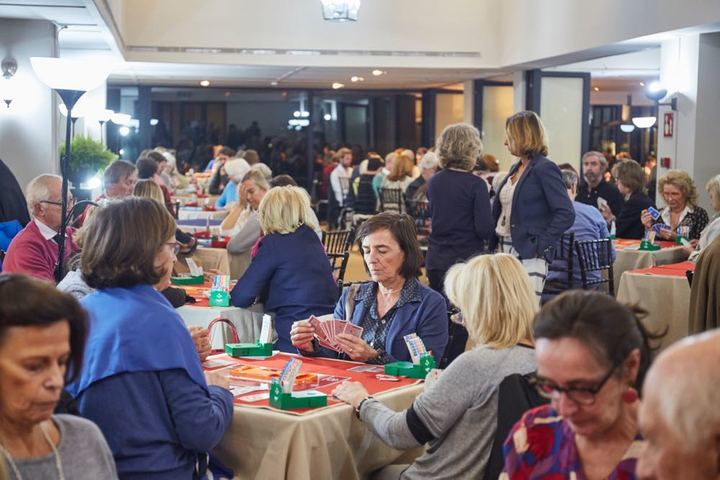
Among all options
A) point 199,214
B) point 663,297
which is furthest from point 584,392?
point 199,214

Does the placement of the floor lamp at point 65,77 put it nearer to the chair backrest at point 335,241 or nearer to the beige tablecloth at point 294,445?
the beige tablecloth at point 294,445

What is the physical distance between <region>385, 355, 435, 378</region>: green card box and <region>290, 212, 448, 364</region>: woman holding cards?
214 millimetres

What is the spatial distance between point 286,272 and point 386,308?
1.30 meters

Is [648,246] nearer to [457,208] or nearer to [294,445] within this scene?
[457,208]

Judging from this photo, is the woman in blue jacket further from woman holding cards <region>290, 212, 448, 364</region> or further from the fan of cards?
the fan of cards

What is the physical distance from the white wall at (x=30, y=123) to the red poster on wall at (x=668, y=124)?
613 cm

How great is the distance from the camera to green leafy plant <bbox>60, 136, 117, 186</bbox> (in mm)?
10453

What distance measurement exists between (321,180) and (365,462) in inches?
728

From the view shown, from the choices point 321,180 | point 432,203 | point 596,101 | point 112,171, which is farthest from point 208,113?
point 432,203

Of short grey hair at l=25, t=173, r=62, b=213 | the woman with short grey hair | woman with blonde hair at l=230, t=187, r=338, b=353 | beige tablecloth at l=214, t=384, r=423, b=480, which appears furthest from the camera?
the woman with short grey hair

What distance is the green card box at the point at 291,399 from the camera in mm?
3404

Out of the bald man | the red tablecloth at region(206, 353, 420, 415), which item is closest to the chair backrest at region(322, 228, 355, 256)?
the red tablecloth at region(206, 353, 420, 415)

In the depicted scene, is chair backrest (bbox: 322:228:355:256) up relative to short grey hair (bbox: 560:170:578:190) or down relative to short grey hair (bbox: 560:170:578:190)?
down

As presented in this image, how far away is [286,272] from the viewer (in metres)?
5.47
